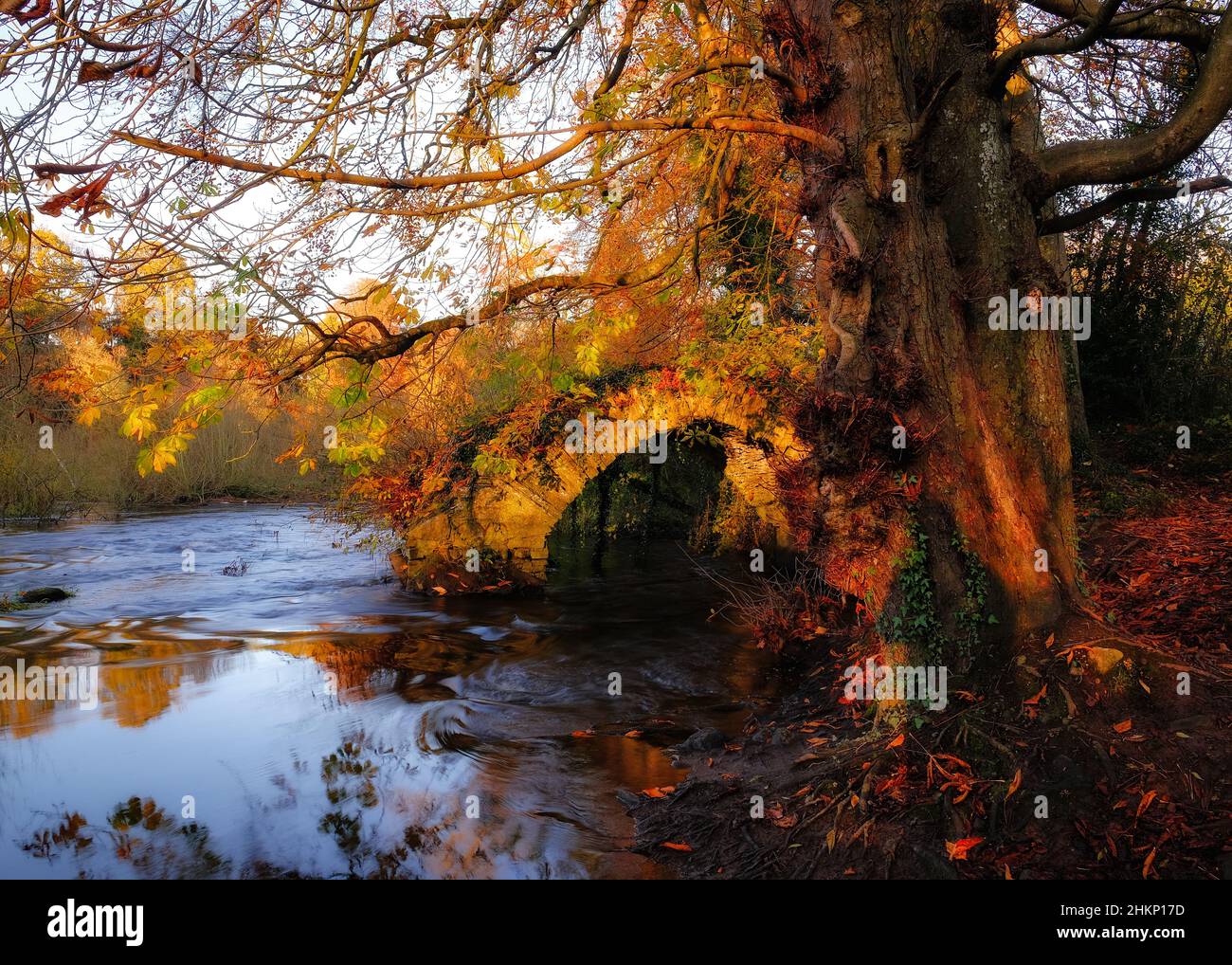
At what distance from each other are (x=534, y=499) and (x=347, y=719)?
5.40 metres

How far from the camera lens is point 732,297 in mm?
10156

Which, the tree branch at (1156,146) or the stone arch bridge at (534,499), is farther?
the stone arch bridge at (534,499)

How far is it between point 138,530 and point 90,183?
1802cm

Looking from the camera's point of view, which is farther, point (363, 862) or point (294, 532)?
point (294, 532)

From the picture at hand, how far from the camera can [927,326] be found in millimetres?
4828

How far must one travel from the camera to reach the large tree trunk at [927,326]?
4746 millimetres

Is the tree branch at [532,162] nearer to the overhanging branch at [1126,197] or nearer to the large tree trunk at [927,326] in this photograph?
the large tree trunk at [927,326]

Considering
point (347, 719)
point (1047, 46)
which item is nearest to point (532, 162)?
point (1047, 46)

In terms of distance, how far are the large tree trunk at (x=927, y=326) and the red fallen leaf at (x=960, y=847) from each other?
1.21 meters

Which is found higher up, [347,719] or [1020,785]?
[1020,785]

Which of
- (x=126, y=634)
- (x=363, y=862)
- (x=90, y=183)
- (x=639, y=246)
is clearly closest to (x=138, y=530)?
(x=126, y=634)

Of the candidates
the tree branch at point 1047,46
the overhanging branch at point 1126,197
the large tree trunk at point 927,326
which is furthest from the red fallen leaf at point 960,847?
the tree branch at point 1047,46

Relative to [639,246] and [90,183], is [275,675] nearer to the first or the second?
[639,246]

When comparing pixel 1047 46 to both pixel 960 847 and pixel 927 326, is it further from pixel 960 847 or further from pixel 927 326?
pixel 960 847
